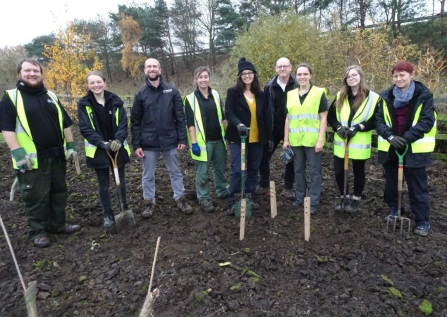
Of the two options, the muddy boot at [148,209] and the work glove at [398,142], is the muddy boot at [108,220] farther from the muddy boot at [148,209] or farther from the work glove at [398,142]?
the work glove at [398,142]

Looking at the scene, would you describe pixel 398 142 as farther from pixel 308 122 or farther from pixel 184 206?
pixel 184 206

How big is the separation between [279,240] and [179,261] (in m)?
1.16

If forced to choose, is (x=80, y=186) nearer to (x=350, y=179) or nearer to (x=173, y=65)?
(x=350, y=179)

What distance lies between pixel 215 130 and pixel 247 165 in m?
0.65

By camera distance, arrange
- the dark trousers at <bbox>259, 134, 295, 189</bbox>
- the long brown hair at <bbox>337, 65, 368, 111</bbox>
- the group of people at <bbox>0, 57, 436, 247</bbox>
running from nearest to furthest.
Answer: the group of people at <bbox>0, 57, 436, 247</bbox>, the long brown hair at <bbox>337, 65, 368, 111</bbox>, the dark trousers at <bbox>259, 134, 295, 189</bbox>

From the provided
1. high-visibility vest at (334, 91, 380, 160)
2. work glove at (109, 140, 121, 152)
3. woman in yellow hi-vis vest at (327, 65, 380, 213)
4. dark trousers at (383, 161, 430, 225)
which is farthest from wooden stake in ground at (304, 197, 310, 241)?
work glove at (109, 140, 121, 152)

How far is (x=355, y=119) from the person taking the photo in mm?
3908

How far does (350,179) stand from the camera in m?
5.39

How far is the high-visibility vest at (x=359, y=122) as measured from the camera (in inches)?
152

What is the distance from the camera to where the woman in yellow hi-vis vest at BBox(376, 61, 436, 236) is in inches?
135

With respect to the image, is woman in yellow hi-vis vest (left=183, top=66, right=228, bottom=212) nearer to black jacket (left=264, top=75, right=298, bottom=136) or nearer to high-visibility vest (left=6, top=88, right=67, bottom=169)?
black jacket (left=264, top=75, right=298, bottom=136)

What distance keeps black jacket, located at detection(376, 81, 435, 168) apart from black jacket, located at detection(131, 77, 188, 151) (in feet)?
8.04

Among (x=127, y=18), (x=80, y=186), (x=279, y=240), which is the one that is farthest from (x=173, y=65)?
(x=279, y=240)

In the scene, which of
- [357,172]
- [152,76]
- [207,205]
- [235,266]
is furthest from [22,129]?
[357,172]
